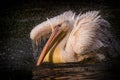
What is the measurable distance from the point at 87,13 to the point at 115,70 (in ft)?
1.60

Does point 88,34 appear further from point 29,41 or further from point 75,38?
point 29,41

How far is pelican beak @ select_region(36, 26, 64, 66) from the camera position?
348 centimetres

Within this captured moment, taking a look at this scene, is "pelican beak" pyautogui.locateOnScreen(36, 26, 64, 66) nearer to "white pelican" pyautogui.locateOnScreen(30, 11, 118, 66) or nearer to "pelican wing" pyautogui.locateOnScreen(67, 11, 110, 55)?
"white pelican" pyautogui.locateOnScreen(30, 11, 118, 66)

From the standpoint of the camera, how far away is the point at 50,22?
3525 millimetres

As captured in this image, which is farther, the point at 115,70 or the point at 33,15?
the point at 33,15

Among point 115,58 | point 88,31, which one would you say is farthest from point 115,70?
point 88,31

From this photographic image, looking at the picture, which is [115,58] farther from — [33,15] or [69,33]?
[33,15]

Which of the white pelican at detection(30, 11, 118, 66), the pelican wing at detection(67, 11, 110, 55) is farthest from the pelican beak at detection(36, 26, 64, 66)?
the pelican wing at detection(67, 11, 110, 55)

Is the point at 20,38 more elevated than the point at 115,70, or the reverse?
the point at 20,38

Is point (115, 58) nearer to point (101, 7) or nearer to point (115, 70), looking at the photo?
point (115, 70)

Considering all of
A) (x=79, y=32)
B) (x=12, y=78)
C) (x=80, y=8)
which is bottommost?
(x=12, y=78)

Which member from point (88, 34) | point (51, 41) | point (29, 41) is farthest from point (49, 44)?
point (88, 34)

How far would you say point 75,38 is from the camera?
11.1ft

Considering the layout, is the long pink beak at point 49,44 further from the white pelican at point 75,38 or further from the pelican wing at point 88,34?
the pelican wing at point 88,34
